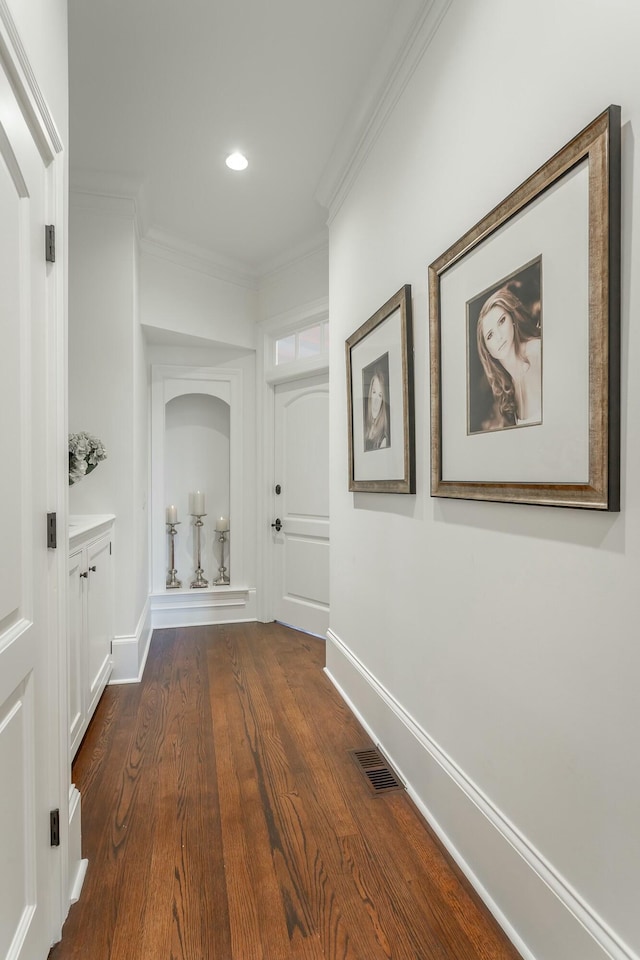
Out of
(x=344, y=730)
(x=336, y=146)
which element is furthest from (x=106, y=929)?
(x=336, y=146)

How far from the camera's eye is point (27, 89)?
106 centimetres

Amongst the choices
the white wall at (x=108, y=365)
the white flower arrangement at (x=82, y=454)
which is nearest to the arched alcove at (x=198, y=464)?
the white wall at (x=108, y=365)

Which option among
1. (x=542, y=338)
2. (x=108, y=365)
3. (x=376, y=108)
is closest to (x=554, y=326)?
(x=542, y=338)

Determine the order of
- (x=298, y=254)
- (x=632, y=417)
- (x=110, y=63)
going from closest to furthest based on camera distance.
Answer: (x=632, y=417), (x=110, y=63), (x=298, y=254)

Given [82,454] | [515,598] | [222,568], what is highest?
[82,454]

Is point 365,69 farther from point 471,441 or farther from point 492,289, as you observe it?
point 471,441

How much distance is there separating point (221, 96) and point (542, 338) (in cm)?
206

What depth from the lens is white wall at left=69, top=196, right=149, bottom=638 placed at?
2.95m

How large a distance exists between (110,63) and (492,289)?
196 centimetres

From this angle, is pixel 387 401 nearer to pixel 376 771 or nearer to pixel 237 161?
pixel 376 771

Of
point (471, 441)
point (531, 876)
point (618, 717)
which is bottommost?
point (531, 876)

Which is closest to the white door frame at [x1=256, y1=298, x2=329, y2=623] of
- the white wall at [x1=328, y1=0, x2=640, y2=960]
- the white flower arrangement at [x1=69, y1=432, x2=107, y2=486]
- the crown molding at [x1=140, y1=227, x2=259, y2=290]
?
the crown molding at [x1=140, y1=227, x2=259, y2=290]

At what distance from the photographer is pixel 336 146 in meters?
2.63

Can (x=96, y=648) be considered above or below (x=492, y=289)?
below
